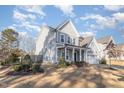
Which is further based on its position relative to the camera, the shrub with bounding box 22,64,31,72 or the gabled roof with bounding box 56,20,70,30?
the gabled roof with bounding box 56,20,70,30

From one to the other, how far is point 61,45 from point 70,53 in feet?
5.19

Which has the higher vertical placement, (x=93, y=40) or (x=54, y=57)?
(x=93, y=40)

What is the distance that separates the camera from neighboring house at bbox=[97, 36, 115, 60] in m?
23.8

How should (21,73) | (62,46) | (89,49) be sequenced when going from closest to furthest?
(21,73) → (62,46) → (89,49)

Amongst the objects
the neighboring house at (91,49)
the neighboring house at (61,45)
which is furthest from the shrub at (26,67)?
the neighboring house at (91,49)

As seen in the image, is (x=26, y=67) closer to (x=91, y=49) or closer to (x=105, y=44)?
(x=91, y=49)

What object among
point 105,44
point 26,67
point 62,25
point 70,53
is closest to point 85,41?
point 70,53

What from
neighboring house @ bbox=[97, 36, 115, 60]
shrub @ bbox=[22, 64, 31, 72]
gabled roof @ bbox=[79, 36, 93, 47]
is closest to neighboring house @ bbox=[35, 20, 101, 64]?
gabled roof @ bbox=[79, 36, 93, 47]

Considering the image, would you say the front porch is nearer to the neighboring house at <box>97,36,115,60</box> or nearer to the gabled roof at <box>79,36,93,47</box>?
the gabled roof at <box>79,36,93,47</box>

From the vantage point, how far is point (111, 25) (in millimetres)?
17344

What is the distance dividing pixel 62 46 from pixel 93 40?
5078 mm
